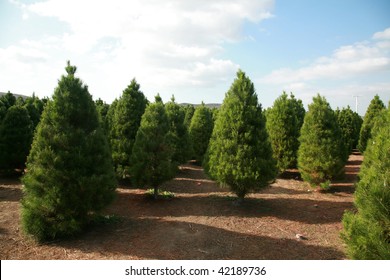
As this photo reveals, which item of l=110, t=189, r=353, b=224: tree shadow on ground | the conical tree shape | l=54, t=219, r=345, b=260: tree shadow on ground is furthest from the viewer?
l=110, t=189, r=353, b=224: tree shadow on ground

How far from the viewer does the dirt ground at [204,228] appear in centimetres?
721

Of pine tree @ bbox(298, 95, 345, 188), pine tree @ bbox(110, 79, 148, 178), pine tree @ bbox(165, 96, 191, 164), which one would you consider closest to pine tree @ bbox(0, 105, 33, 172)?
pine tree @ bbox(110, 79, 148, 178)

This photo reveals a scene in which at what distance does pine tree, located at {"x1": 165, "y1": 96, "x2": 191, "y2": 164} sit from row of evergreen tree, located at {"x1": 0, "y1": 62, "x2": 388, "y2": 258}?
63mm

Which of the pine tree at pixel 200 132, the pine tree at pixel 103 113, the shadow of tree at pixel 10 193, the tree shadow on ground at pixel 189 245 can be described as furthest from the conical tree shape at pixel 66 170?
the pine tree at pixel 200 132

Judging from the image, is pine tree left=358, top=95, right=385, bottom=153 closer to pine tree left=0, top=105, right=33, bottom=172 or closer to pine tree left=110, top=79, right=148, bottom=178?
pine tree left=110, top=79, right=148, bottom=178

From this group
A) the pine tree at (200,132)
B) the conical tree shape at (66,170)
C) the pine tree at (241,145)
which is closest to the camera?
the conical tree shape at (66,170)

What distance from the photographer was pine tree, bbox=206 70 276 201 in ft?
34.3

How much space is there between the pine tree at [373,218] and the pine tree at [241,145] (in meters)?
5.57

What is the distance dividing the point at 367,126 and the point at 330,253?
1799cm

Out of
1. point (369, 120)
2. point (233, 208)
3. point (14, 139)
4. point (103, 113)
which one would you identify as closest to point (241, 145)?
point (233, 208)

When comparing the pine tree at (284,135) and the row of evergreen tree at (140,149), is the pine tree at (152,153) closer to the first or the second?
the row of evergreen tree at (140,149)

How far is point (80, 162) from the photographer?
8.05 meters

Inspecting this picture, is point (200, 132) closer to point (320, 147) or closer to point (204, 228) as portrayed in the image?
point (320, 147)

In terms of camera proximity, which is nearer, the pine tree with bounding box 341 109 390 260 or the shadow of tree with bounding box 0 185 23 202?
the pine tree with bounding box 341 109 390 260
